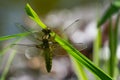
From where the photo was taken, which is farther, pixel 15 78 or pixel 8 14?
pixel 8 14

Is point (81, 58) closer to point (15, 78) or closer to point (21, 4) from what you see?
point (15, 78)

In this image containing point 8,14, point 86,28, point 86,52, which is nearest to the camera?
point 86,52

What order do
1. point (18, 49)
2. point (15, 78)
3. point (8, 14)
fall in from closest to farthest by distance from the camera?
point (18, 49) → point (15, 78) → point (8, 14)

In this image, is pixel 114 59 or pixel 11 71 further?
pixel 11 71

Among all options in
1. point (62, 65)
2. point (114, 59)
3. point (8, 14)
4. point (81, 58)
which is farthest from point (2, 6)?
point (81, 58)

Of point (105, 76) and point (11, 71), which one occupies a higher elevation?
point (105, 76)

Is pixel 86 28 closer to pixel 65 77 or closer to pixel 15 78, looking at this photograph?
pixel 65 77

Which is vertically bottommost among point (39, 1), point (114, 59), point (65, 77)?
point (65, 77)

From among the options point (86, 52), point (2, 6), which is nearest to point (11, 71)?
point (86, 52)

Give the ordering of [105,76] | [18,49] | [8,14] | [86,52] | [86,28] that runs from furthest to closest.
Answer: [8,14]
[86,28]
[86,52]
[18,49]
[105,76]
